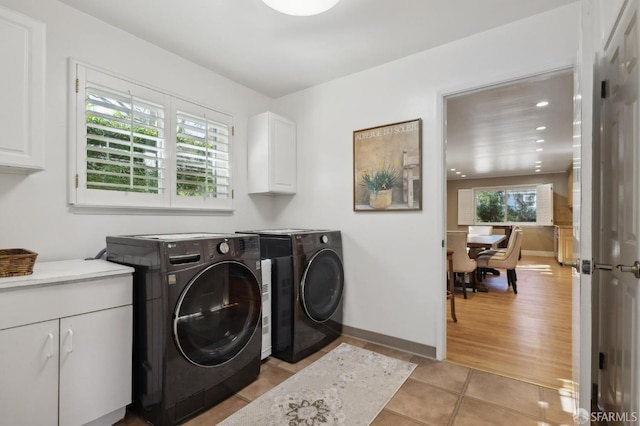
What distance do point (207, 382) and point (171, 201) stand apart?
1.38 metres

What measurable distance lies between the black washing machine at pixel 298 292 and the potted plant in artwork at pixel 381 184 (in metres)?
0.53

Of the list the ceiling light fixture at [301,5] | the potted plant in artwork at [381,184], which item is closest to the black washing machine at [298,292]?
the potted plant in artwork at [381,184]

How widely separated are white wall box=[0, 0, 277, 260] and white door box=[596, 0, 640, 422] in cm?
276

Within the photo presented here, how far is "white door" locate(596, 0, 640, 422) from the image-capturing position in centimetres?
121

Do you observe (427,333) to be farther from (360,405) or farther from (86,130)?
(86,130)

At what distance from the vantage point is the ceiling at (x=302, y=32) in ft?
6.44

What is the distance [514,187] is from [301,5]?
9.86 meters

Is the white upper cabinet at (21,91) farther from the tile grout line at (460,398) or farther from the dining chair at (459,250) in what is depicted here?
the dining chair at (459,250)

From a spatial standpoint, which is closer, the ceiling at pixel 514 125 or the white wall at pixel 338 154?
the white wall at pixel 338 154

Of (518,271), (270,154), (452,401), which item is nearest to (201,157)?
(270,154)

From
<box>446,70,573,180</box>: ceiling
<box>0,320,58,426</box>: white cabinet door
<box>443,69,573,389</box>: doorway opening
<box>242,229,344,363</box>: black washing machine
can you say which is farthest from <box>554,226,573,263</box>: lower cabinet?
<box>0,320,58,426</box>: white cabinet door

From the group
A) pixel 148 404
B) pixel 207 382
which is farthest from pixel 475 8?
pixel 148 404

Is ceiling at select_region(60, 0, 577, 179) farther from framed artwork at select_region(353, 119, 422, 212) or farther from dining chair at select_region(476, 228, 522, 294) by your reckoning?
dining chair at select_region(476, 228, 522, 294)

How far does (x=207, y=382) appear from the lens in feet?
5.73
